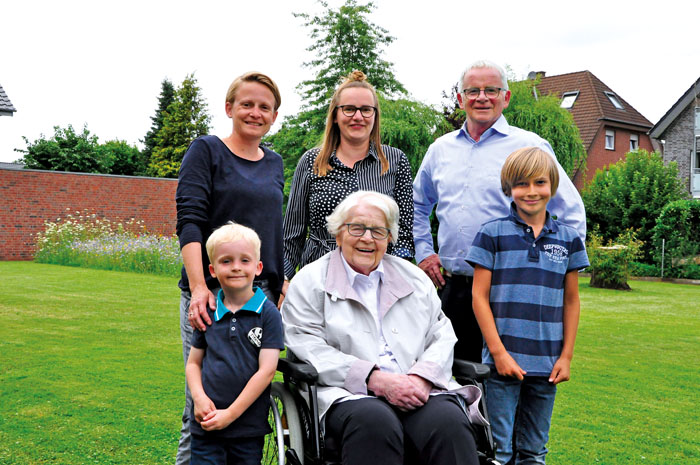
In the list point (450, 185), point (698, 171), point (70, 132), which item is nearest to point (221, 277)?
point (450, 185)

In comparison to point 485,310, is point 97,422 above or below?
below

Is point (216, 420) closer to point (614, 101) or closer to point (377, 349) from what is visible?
point (377, 349)

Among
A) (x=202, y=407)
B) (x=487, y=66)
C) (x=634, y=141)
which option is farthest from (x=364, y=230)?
(x=634, y=141)

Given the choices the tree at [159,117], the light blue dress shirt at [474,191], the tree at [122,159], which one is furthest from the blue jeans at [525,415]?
the tree at [159,117]

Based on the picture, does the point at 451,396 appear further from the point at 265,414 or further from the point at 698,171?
the point at 698,171

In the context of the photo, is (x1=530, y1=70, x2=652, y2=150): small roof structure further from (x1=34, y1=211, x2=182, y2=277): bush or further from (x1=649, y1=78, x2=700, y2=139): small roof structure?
(x1=34, y1=211, x2=182, y2=277): bush

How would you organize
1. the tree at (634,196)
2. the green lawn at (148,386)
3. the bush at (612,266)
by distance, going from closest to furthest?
the green lawn at (148,386), the bush at (612,266), the tree at (634,196)

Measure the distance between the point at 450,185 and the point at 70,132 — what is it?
1384 inches

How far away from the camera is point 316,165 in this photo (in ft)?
10.6

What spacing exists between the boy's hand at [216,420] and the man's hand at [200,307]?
321mm

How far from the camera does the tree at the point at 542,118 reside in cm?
2166

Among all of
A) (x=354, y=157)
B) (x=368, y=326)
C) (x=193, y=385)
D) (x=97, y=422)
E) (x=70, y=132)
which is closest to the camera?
(x=193, y=385)

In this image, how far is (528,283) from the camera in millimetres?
2764

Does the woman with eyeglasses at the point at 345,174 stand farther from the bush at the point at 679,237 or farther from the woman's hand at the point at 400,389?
the bush at the point at 679,237
